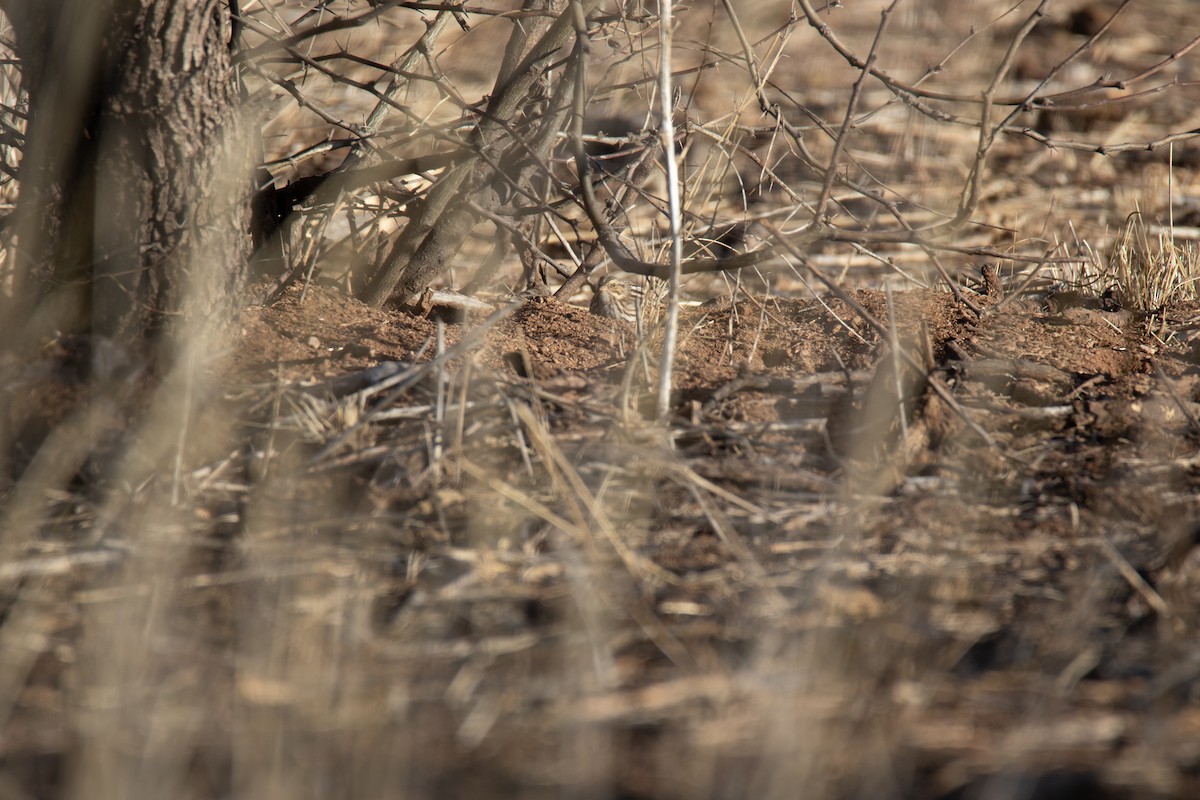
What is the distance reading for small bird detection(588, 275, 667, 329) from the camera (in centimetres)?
301

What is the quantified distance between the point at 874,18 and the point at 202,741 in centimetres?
590

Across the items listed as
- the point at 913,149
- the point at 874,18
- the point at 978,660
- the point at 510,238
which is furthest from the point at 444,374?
the point at 874,18

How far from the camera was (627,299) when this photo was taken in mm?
3408

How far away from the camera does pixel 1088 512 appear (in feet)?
7.13

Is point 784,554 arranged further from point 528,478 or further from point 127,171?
point 127,171

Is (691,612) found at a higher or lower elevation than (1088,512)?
lower

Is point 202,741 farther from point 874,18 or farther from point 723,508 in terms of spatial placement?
point 874,18

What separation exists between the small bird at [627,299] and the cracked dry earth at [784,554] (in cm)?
13

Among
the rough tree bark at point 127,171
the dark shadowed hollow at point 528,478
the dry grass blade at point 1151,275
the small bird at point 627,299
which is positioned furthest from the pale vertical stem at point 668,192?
the dry grass blade at point 1151,275

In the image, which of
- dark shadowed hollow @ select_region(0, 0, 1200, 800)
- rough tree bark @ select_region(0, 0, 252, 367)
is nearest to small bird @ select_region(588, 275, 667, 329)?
dark shadowed hollow @ select_region(0, 0, 1200, 800)

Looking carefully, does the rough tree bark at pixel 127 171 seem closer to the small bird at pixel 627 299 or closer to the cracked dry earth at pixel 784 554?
the cracked dry earth at pixel 784 554

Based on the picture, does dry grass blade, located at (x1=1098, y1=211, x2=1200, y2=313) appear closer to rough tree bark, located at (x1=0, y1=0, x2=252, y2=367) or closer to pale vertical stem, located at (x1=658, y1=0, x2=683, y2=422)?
pale vertical stem, located at (x1=658, y1=0, x2=683, y2=422)

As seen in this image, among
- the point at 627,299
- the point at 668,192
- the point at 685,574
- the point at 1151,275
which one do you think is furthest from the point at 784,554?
the point at 1151,275

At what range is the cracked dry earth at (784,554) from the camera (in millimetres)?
1505
